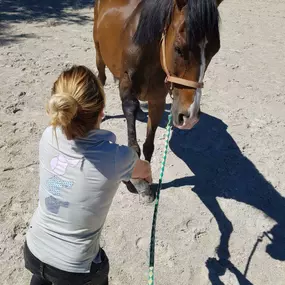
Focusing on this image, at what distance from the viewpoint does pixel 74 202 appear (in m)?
1.51

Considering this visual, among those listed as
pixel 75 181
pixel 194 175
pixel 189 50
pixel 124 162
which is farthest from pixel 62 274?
pixel 194 175

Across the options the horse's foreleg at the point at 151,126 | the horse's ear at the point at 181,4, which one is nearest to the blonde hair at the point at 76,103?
the horse's ear at the point at 181,4

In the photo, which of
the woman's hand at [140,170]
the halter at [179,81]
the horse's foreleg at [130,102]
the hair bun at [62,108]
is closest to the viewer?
the hair bun at [62,108]

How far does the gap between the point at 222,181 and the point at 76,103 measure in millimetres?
2293

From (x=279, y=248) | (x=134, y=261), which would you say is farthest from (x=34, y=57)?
(x=279, y=248)

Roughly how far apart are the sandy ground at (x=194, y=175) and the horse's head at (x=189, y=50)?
948 millimetres

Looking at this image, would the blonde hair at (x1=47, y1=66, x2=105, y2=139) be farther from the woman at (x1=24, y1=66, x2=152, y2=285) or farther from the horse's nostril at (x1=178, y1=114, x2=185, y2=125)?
the horse's nostril at (x1=178, y1=114, x2=185, y2=125)

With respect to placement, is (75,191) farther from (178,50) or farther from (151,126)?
(151,126)

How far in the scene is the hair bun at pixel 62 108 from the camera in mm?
1303

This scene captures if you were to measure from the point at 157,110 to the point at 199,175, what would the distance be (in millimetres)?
702

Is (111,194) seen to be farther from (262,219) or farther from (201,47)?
(262,219)

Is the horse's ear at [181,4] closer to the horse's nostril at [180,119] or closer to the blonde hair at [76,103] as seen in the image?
the horse's nostril at [180,119]

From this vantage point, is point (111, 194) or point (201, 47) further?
point (201, 47)

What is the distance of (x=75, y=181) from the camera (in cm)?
148
